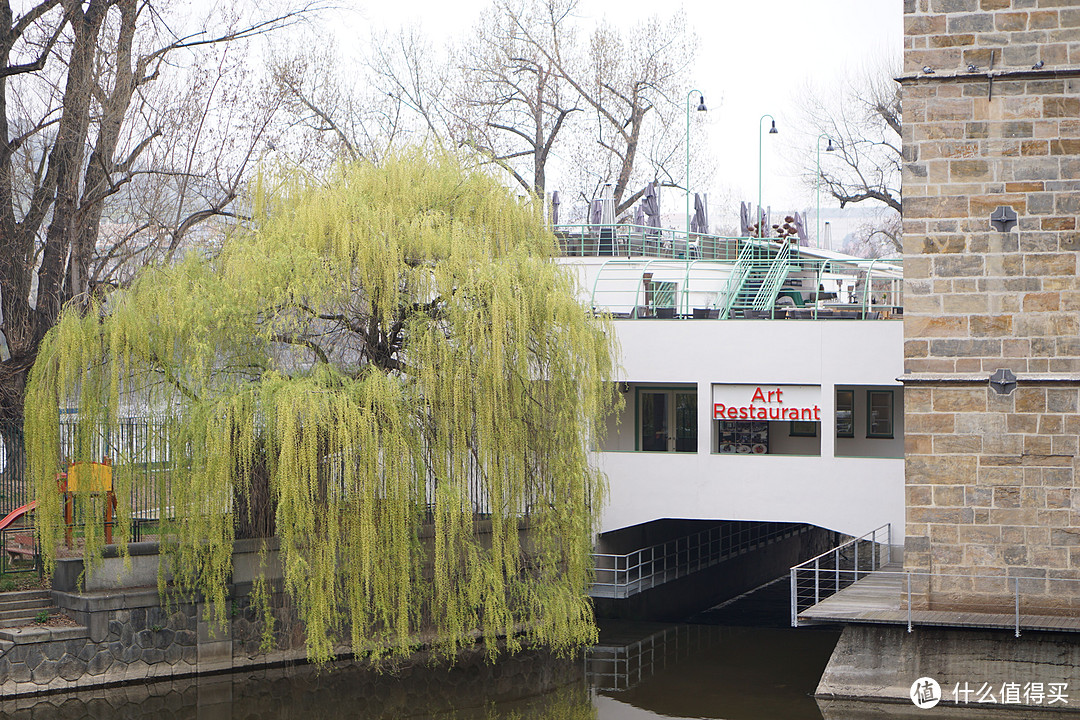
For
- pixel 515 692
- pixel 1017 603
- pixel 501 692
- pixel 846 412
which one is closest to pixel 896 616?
pixel 1017 603

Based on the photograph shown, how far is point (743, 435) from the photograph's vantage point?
23.8 meters

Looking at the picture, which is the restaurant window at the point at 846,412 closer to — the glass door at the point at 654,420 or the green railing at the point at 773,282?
the green railing at the point at 773,282

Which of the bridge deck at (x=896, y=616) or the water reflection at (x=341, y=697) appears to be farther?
the water reflection at (x=341, y=697)

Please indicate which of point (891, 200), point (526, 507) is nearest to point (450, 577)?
point (526, 507)

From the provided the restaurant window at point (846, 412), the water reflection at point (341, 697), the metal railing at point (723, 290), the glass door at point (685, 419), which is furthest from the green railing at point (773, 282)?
the water reflection at point (341, 697)

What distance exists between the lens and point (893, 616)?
1519 centimetres

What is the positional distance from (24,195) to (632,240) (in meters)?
12.1

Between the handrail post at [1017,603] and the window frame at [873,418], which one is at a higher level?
the window frame at [873,418]

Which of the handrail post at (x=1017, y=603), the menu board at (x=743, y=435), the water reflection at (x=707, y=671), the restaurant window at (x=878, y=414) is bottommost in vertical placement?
the water reflection at (x=707, y=671)

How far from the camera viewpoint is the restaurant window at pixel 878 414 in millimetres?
22797

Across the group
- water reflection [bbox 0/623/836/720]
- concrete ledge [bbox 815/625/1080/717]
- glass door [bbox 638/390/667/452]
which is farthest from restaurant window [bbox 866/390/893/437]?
concrete ledge [bbox 815/625/1080/717]

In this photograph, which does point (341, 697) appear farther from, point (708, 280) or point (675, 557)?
point (708, 280)

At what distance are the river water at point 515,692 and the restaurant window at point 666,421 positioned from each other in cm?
421

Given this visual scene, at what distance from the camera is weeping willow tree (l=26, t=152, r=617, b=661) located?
15.4 meters
